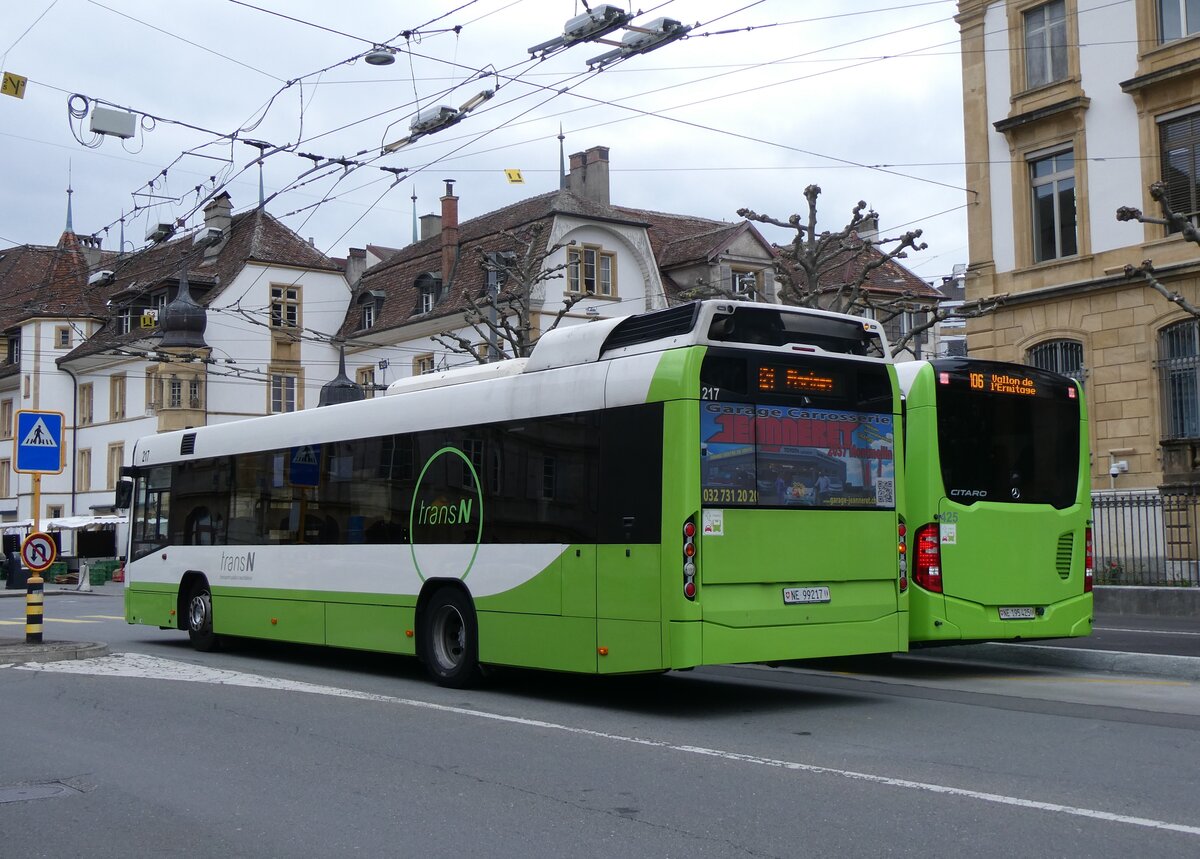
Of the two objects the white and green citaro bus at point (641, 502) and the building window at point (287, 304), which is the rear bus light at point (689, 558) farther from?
the building window at point (287, 304)

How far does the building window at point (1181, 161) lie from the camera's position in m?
27.4

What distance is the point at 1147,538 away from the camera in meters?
22.3

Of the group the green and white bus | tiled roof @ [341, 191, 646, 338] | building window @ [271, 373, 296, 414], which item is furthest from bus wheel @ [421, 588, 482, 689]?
building window @ [271, 373, 296, 414]

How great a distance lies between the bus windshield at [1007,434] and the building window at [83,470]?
5331cm

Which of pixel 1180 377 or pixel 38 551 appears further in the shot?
pixel 1180 377

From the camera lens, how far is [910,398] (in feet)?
43.7

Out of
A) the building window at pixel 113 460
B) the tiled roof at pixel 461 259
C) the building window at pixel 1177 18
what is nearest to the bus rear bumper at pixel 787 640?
the building window at pixel 1177 18

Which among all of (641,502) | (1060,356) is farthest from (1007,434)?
(1060,356)

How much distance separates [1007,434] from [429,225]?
50045mm

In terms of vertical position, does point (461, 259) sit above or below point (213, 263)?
below

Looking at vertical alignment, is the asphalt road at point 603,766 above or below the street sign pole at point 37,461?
below

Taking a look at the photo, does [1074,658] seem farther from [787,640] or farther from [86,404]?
[86,404]

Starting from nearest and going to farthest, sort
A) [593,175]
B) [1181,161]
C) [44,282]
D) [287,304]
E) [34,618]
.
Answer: [34,618], [1181,161], [593,175], [287,304], [44,282]

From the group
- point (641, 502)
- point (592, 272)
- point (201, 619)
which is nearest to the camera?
point (641, 502)
